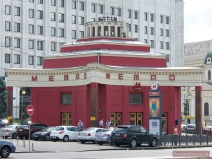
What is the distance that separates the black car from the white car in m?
8.17

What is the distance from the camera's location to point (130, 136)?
45.8 m

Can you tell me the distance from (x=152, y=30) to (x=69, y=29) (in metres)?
21.1

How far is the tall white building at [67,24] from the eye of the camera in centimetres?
10844

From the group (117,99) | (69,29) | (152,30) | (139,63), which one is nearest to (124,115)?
(117,99)

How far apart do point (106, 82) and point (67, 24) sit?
55.9 metres

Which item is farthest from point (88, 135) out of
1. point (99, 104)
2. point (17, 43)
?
point (17, 43)

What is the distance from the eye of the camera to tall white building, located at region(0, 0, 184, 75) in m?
108

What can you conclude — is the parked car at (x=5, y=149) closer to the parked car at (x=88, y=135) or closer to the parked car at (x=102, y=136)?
the parked car at (x=102, y=136)

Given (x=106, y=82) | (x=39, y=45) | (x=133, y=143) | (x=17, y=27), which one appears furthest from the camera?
(x=39, y=45)

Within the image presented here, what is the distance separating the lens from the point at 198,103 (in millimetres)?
68125

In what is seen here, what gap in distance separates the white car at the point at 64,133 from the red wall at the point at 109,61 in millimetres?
11892

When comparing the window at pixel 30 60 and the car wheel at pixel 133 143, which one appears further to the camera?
the window at pixel 30 60

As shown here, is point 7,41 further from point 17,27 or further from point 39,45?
point 39,45

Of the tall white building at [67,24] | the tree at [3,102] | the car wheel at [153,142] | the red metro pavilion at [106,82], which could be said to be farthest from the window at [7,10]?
the car wheel at [153,142]
